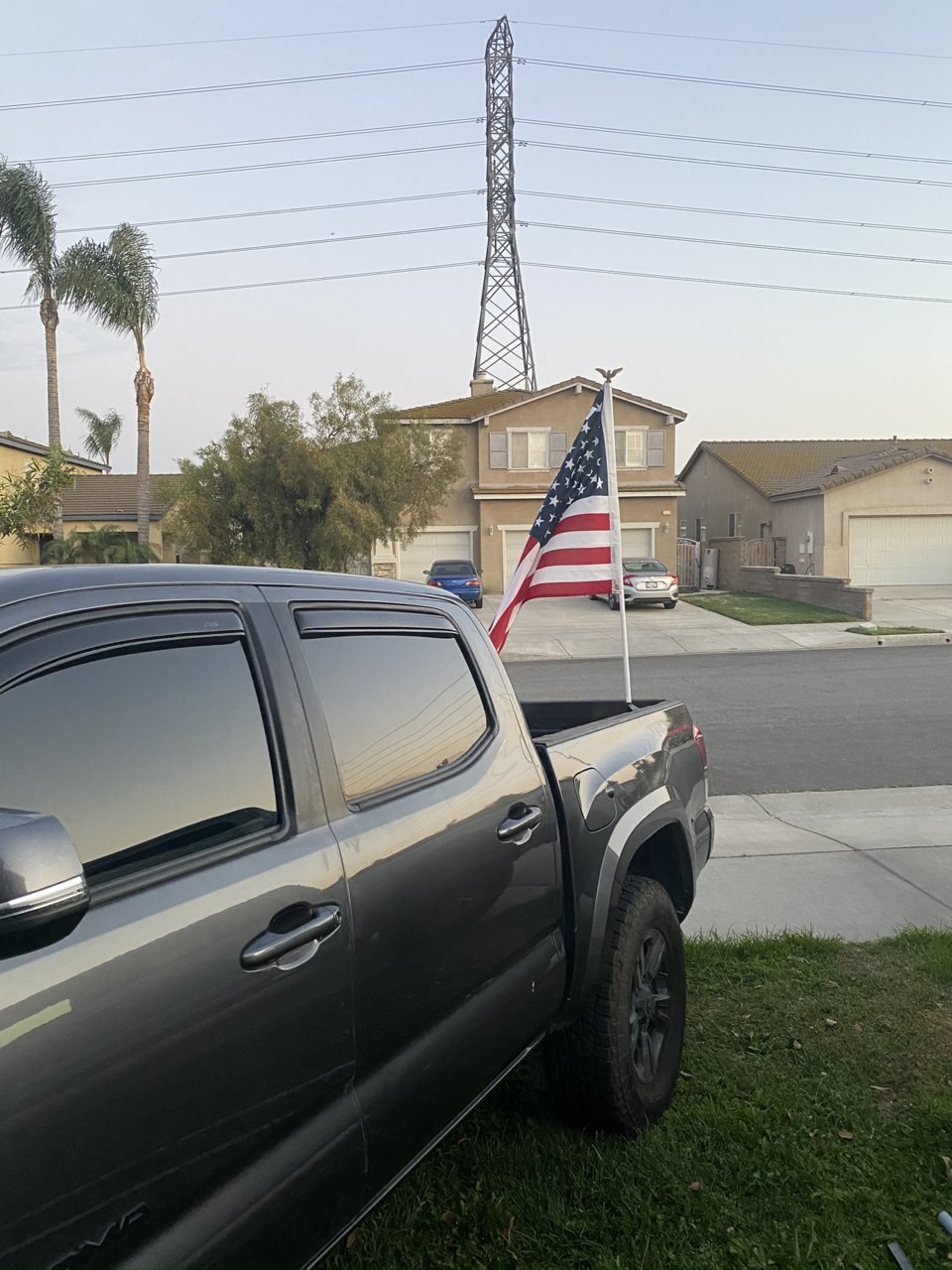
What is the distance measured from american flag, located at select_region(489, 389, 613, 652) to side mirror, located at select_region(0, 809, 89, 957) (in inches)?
200

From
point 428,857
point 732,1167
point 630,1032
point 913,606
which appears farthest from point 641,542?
point 428,857

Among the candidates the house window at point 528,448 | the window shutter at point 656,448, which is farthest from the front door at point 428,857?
the window shutter at point 656,448

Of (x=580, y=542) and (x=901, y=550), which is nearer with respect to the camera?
(x=580, y=542)

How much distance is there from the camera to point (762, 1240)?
2713 millimetres

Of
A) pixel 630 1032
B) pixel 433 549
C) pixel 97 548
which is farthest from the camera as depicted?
pixel 433 549

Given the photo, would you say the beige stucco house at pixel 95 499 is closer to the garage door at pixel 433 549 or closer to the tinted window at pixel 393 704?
the garage door at pixel 433 549

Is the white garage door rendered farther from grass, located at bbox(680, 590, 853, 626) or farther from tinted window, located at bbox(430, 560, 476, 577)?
tinted window, located at bbox(430, 560, 476, 577)

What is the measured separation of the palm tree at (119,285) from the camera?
28047mm

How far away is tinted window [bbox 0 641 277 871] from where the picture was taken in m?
1.55

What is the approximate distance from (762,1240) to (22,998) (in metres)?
2.23

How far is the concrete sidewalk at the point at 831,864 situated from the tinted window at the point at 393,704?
2825mm

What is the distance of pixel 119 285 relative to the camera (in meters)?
28.3

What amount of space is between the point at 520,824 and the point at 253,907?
1.06 meters

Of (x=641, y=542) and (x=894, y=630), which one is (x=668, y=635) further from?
(x=641, y=542)
